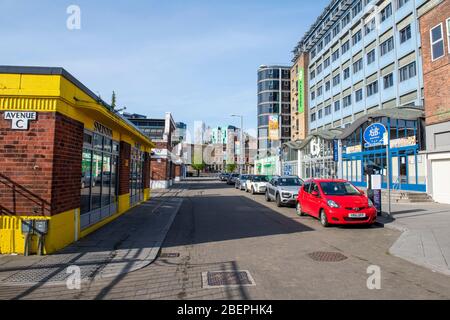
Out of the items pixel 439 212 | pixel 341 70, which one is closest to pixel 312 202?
pixel 439 212

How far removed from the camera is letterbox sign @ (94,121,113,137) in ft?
32.3

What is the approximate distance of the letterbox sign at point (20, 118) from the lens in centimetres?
713

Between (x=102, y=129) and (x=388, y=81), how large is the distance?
3208cm

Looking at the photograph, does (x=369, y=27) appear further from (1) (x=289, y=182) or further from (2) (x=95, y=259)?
(2) (x=95, y=259)

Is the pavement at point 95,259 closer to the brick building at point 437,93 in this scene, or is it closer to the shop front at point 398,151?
the shop front at point 398,151

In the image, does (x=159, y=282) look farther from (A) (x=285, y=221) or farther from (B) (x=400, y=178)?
(B) (x=400, y=178)

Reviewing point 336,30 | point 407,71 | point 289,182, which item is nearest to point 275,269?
point 289,182

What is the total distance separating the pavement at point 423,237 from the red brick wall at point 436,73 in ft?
21.3

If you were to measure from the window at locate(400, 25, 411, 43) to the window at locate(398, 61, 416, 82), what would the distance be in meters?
2.70

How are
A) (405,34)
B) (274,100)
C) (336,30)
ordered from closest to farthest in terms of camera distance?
1. (405,34)
2. (336,30)
3. (274,100)

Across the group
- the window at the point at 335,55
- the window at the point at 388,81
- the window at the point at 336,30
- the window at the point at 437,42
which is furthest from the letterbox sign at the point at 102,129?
the window at the point at 336,30

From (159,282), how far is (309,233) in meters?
5.75

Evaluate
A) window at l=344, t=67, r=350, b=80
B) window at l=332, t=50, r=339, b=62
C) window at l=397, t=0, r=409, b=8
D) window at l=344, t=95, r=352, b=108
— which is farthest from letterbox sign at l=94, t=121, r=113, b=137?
window at l=332, t=50, r=339, b=62

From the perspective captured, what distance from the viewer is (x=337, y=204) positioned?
10.6 m
